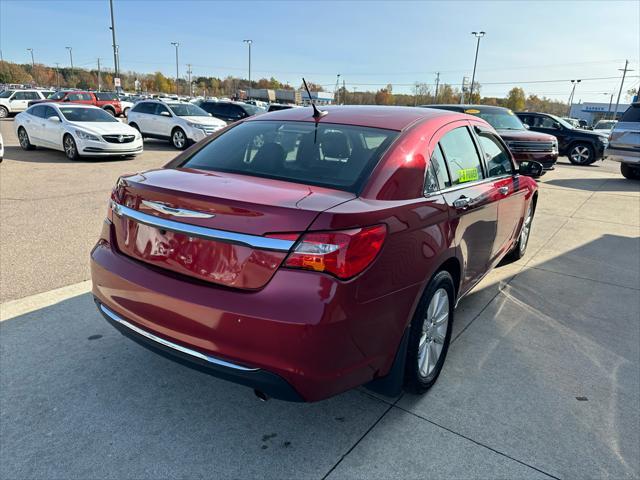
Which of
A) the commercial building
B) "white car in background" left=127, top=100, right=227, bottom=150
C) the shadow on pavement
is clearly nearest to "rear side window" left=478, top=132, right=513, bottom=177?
the shadow on pavement

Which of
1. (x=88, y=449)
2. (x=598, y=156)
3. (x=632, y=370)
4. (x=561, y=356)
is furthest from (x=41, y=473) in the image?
(x=598, y=156)

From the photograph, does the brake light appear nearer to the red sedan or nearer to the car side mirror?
the red sedan

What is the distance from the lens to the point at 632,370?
10.8 feet

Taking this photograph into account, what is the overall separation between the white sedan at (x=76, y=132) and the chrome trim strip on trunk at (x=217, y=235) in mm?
11211

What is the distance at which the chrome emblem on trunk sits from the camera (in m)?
2.15

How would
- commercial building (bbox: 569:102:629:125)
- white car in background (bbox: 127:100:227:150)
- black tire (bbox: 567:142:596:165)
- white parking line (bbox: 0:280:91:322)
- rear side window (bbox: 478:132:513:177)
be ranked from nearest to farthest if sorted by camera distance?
white parking line (bbox: 0:280:91:322)
rear side window (bbox: 478:132:513:177)
white car in background (bbox: 127:100:227:150)
black tire (bbox: 567:142:596:165)
commercial building (bbox: 569:102:629:125)

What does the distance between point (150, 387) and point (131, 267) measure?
0.83 meters

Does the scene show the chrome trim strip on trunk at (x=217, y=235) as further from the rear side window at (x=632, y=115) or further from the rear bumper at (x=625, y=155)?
the rear side window at (x=632, y=115)

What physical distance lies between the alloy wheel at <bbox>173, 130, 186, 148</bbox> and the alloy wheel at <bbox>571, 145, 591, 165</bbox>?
1476 centimetres

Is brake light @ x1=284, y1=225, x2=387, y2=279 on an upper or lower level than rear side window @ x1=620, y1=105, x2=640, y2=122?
lower

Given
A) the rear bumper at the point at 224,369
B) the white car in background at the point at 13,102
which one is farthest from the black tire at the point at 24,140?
the white car in background at the point at 13,102

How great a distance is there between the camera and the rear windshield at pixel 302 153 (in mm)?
2580

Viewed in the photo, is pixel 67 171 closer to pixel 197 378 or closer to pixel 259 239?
pixel 197 378

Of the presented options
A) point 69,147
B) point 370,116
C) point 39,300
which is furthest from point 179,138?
point 370,116
